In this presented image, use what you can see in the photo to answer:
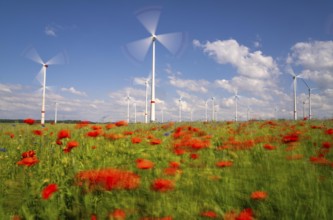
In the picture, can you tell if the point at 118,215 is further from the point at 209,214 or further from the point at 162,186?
the point at 209,214

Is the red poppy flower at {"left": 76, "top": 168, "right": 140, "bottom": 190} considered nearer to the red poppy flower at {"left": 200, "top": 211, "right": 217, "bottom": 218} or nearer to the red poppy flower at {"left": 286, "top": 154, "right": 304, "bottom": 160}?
the red poppy flower at {"left": 200, "top": 211, "right": 217, "bottom": 218}

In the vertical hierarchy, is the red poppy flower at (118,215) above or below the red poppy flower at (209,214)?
below

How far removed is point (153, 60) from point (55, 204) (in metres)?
32.0

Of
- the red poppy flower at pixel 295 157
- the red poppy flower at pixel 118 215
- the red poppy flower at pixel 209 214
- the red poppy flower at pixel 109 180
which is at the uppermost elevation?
the red poppy flower at pixel 295 157

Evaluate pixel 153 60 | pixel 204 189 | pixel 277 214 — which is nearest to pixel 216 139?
pixel 204 189

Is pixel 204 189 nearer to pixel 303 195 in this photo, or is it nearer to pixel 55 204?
pixel 303 195

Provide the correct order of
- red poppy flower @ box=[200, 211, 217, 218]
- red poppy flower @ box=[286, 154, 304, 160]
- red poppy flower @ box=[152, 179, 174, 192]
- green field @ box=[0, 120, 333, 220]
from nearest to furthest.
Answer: red poppy flower @ box=[200, 211, 217, 218] < green field @ box=[0, 120, 333, 220] < red poppy flower @ box=[152, 179, 174, 192] < red poppy flower @ box=[286, 154, 304, 160]

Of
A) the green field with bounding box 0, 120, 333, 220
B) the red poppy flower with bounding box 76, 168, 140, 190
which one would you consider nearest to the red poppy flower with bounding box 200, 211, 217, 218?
the green field with bounding box 0, 120, 333, 220

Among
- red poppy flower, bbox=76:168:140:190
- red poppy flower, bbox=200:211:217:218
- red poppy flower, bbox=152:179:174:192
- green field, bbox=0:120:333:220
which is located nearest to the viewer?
red poppy flower, bbox=200:211:217:218

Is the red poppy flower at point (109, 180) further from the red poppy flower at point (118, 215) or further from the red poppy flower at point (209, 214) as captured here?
the red poppy flower at point (209, 214)

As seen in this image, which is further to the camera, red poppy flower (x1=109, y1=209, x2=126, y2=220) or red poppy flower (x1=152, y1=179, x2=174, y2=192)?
red poppy flower (x1=152, y1=179, x2=174, y2=192)

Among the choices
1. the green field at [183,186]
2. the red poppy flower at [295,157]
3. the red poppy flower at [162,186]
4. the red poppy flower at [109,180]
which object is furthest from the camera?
the red poppy flower at [295,157]

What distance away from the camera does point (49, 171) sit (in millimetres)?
5348


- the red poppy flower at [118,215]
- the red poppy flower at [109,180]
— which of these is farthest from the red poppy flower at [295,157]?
the red poppy flower at [118,215]
